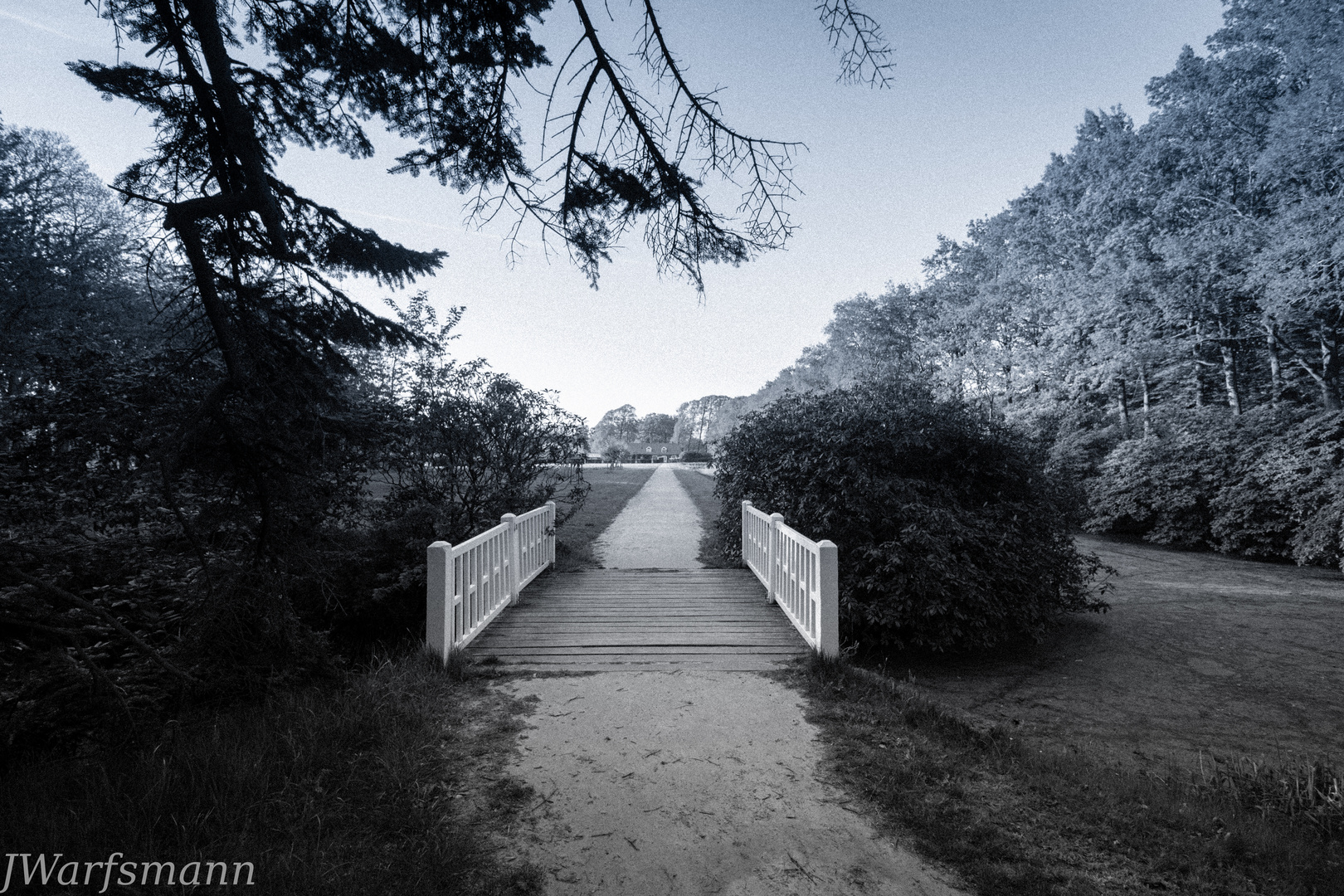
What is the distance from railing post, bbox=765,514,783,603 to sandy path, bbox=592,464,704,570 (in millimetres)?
2061

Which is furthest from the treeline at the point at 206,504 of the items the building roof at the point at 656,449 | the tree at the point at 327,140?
the building roof at the point at 656,449

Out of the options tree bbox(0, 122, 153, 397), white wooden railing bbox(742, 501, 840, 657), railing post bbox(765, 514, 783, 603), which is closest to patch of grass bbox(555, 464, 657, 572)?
white wooden railing bbox(742, 501, 840, 657)

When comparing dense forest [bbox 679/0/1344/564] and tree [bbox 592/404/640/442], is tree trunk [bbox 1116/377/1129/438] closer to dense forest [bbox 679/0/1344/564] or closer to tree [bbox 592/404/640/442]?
dense forest [bbox 679/0/1344/564]

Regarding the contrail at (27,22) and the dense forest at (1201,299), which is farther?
the dense forest at (1201,299)

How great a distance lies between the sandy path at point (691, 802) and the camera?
2.24m

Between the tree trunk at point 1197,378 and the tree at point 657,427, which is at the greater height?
the tree at point 657,427

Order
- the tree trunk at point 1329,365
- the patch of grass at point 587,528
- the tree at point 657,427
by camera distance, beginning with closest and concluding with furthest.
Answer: the patch of grass at point 587,528
the tree trunk at point 1329,365
the tree at point 657,427

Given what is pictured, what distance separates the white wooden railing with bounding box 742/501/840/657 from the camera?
182 inches

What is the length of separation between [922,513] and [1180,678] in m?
2.87

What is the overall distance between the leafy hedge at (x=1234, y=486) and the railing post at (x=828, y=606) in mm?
10578

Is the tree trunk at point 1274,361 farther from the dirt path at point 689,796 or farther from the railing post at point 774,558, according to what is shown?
the dirt path at point 689,796

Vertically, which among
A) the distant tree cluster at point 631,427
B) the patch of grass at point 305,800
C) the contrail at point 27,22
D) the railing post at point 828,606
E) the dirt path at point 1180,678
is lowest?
the dirt path at point 1180,678

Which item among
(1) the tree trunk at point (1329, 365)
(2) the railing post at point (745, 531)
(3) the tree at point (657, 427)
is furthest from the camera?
A: (3) the tree at point (657, 427)

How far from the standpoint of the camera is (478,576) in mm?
5301
